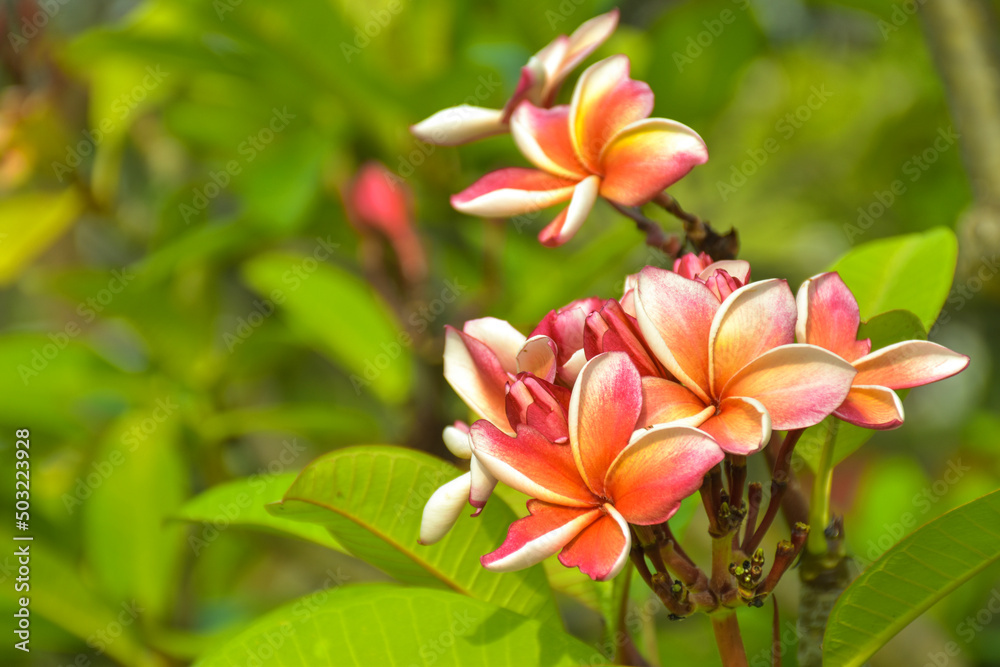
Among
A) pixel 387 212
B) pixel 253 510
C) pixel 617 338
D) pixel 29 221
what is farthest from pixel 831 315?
pixel 29 221

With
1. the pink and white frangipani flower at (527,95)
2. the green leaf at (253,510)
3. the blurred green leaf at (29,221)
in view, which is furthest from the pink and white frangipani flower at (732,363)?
the blurred green leaf at (29,221)

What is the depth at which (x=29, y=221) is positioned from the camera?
166 cm

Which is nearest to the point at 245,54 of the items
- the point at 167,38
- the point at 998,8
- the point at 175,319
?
the point at 167,38

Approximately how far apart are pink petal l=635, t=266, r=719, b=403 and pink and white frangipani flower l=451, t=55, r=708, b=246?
93 millimetres

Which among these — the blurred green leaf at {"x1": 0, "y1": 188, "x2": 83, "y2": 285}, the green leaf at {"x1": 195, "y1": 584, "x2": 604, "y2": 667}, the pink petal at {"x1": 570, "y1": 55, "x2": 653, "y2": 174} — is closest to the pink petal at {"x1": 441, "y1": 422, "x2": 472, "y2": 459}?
the green leaf at {"x1": 195, "y1": 584, "x2": 604, "y2": 667}

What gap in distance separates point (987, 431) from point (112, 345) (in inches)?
72.6

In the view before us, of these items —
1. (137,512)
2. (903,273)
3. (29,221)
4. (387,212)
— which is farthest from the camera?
(29,221)

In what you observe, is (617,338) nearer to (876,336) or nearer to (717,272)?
(717,272)

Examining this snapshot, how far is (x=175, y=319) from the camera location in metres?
1.65

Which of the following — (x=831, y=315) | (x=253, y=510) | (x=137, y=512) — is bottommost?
(x=137, y=512)

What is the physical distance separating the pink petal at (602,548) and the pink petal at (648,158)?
21 centimetres

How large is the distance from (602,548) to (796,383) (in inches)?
5.4

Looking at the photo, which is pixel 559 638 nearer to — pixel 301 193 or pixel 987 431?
pixel 301 193

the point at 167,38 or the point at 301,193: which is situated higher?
the point at 167,38
